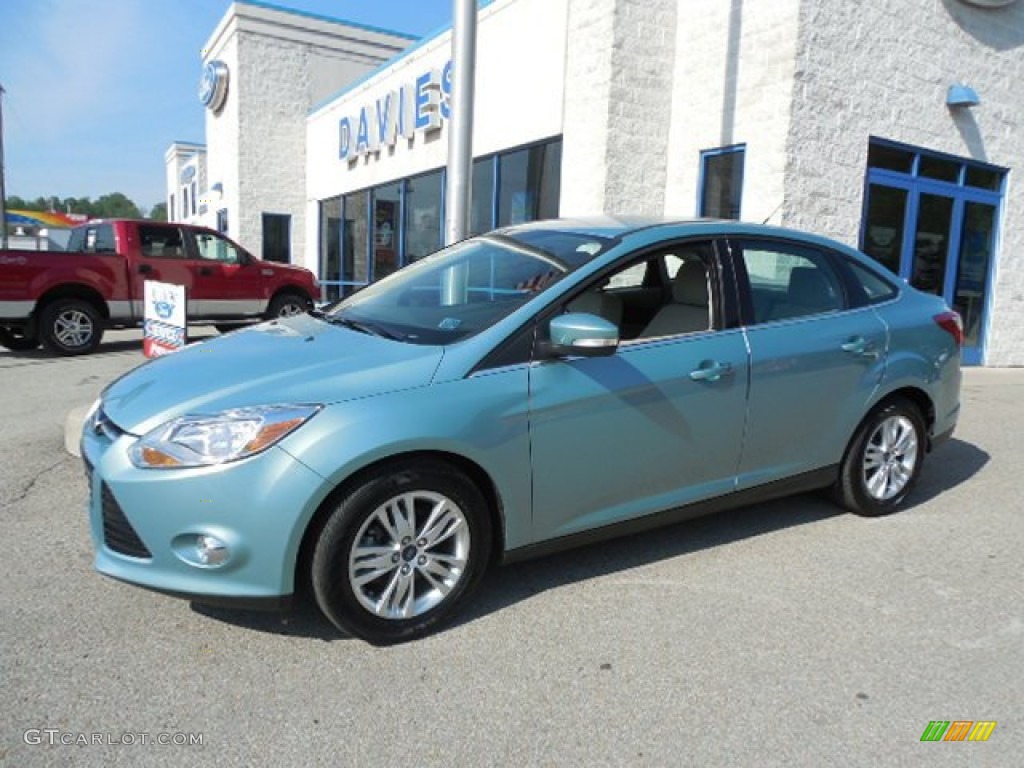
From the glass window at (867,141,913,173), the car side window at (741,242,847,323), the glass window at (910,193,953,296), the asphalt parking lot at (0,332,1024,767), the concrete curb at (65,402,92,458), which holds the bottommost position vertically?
the asphalt parking lot at (0,332,1024,767)

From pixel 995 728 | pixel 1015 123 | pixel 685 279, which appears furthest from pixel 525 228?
pixel 1015 123

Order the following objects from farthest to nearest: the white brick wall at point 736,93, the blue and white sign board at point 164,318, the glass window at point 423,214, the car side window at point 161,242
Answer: the glass window at point 423,214 → the car side window at point 161,242 → the white brick wall at point 736,93 → the blue and white sign board at point 164,318

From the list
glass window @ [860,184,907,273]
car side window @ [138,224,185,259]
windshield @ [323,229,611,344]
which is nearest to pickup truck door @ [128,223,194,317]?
car side window @ [138,224,185,259]

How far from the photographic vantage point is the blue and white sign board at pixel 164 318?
18.3 feet

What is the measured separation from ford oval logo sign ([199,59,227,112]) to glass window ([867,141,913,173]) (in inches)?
690

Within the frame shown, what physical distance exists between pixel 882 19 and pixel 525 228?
720 cm

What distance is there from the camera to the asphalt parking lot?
7.91 ft

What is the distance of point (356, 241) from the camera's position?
58.2ft

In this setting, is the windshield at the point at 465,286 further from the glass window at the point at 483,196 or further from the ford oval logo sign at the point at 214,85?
the ford oval logo sign at the point at 214,85

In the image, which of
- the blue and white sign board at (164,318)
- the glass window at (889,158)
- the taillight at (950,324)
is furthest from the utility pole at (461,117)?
the glass window at (889,158)

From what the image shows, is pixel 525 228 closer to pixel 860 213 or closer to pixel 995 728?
pixel 995 728

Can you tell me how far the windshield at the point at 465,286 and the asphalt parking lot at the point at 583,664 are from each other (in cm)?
121

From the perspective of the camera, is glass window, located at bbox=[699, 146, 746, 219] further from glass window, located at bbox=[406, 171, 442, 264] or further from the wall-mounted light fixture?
glass window, located at bbox=[406, 171, 442, 264]

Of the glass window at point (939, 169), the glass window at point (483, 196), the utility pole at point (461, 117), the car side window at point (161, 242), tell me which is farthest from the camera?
the glass window at point (483, 196)
